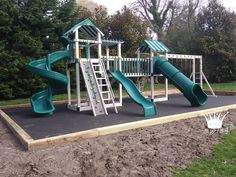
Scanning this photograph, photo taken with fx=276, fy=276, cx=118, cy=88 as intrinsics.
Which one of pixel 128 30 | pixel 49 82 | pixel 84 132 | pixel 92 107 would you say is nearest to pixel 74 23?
pixel 128 30

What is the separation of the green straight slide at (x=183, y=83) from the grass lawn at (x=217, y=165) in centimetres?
426

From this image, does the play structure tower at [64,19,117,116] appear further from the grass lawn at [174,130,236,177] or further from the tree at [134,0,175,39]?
the tree at [134,0,175,39]

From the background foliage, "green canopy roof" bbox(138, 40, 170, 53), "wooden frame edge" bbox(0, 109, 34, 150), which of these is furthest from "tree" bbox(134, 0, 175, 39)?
"wooden frame edge" bbox(0, 109, 34, 150)

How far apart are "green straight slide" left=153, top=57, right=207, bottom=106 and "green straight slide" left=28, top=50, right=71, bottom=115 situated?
3767mm

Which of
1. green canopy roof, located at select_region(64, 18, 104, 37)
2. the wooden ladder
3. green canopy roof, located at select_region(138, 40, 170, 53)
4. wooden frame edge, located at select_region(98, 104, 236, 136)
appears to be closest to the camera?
wooden frame edge, located at select_region(98, 104, 236, 136)

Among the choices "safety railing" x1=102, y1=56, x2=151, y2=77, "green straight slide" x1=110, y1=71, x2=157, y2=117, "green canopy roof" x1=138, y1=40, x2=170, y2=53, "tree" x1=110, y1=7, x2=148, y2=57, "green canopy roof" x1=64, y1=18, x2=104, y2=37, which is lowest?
"green straight slide" x1=110, y1=71, x2=157, y2=117

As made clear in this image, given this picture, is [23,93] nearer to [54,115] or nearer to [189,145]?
[54,115]

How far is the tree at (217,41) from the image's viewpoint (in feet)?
62.5

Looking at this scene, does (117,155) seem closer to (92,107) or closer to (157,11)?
(92,107)

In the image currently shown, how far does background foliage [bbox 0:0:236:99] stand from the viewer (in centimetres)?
1308

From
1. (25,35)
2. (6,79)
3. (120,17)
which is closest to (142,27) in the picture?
(120,17)

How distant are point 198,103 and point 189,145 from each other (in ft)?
14.2

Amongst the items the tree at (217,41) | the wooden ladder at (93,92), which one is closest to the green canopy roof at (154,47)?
the wooden ladder at (93,92)

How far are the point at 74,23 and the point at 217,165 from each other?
42.1 feet
